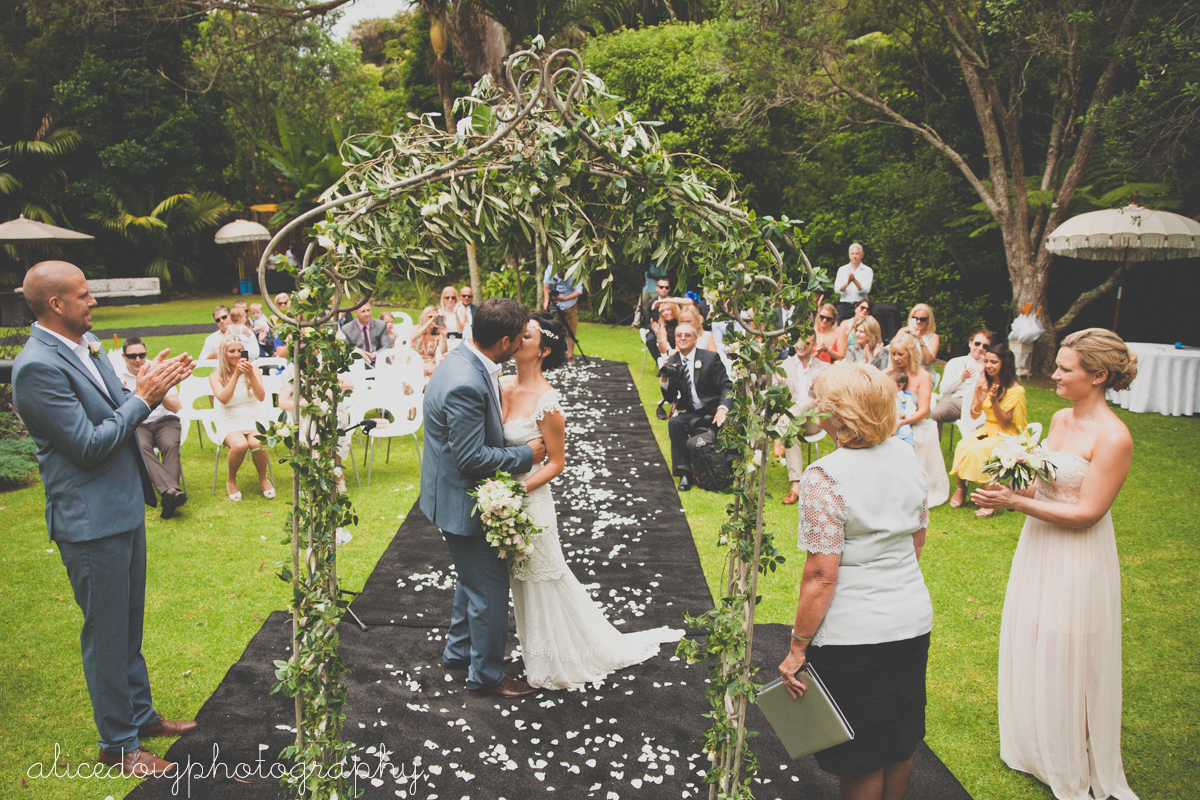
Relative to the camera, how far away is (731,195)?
291 centimetres

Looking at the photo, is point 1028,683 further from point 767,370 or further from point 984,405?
point 984,405

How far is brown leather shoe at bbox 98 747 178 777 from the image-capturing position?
3506mm

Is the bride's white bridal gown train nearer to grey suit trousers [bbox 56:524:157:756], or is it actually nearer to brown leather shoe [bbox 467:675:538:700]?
brown leather shoe [bbox 467:675:538:700]

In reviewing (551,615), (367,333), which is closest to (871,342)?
(551,615)

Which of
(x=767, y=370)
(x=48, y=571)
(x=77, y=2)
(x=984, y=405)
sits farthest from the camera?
(x=77, y=2)

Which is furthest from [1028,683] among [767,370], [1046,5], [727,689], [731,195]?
[1046,5]

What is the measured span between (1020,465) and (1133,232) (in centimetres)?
1016

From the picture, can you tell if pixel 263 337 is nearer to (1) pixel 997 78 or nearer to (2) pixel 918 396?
(2) pixel 918 396

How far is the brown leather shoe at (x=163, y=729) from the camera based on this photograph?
148 inches

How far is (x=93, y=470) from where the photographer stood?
11.1ft

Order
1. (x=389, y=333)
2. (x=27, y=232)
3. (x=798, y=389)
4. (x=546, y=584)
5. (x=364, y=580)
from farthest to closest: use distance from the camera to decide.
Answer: (x=27, y=232) → (x=389, y=333) → (x=798, y=389) → (x=364, y=580) → (x=546, y=584)

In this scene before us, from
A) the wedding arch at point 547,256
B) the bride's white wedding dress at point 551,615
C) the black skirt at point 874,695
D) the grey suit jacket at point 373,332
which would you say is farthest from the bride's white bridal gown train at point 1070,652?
the grey suit jacket at point 373,332

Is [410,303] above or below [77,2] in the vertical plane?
below

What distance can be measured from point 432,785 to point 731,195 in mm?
3022
